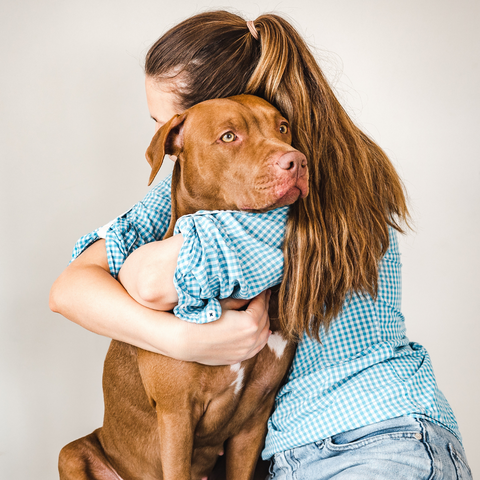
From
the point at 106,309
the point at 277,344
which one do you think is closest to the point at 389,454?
the point at 277,344

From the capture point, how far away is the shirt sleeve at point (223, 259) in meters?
1.23

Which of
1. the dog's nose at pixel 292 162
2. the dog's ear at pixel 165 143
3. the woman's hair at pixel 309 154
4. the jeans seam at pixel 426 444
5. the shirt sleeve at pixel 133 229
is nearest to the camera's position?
the jeans seam at pixel 426 444

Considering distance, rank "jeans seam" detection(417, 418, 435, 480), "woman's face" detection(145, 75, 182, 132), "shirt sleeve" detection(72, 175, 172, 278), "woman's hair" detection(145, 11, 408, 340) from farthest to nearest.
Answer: "woman's face" detection(145, 75, 182, 132), "shirt sleeve" detection(72, 175, 172, 278), "woman's hair" detection(145, 11, 408, 340), "jeans seam" detection(417, 418, 435, 480)

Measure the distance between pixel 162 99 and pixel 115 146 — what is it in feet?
2.73

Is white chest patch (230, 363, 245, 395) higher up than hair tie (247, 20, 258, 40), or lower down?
lower down

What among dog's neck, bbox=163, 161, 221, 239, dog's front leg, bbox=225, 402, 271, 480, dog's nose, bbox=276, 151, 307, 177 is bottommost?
dog's front leg, bbox=225, 402, 271, 480

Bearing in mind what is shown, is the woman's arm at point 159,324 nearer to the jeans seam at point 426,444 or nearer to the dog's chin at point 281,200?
the dog's chin at point 281,200

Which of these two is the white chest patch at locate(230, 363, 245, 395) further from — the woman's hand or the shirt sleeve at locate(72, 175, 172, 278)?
the shirt sleeve at locate(72, 175, 172, 278)

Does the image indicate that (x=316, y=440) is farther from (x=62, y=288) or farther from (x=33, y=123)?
(x=33, y=123)

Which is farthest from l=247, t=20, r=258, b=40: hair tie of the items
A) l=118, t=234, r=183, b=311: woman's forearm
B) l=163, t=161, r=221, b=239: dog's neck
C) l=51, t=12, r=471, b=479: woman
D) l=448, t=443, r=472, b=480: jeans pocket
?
l=448, t=443, r=472, b=480: jeans pocket

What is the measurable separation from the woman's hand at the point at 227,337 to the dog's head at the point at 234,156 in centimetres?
29

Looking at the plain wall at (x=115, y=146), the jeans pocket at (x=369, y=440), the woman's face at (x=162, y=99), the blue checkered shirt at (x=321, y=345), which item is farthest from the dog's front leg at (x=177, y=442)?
the plain wall at (x=115, y=146)

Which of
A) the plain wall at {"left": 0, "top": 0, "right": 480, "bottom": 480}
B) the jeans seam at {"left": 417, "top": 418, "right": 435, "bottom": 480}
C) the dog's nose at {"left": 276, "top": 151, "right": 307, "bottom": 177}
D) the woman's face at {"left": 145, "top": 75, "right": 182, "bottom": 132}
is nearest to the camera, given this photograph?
the jeans seam at {"left": 417, "top": 418, "right": 435, "bottom": 480}

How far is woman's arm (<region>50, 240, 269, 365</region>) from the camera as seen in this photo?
1.34 meters
